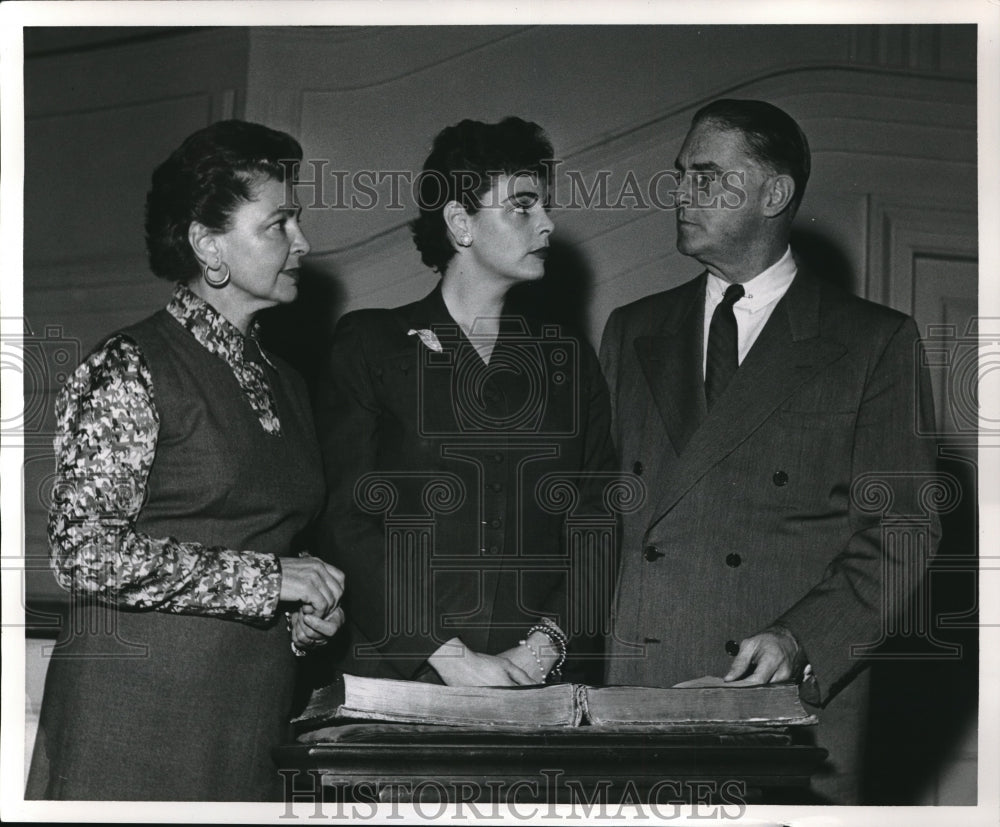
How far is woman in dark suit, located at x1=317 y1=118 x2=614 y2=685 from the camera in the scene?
2469 millimetres

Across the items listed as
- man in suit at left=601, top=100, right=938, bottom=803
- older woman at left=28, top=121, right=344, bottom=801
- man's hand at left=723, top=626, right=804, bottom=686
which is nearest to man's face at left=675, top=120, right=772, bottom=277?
man in suit at left=601, top=100, right=938, bottom=803

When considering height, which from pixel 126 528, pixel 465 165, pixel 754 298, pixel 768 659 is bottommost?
pixel 768 659

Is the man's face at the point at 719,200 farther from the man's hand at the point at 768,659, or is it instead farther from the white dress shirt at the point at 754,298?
the man's hand at the point at 768,659

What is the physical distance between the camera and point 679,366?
2.53m

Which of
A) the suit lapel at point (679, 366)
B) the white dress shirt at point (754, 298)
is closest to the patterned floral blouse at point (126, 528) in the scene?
the suit lapel at point (679, 366)

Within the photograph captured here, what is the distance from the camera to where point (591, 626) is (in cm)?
248

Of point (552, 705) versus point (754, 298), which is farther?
point (754, 298)

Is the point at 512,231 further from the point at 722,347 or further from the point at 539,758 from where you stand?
the point at 539,758

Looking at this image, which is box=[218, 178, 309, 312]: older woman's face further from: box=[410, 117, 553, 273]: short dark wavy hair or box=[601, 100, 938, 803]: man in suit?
box=[601, 100, 938, 803]: man in suit

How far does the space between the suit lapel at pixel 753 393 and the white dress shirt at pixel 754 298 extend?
3 centimetres

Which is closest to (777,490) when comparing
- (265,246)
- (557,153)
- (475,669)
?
(475,669)

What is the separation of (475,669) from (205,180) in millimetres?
1019

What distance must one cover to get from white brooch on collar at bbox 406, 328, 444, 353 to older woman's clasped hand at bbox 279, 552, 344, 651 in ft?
1.45

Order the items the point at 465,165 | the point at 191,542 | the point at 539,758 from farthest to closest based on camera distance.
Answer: the point at 465,165 → the point at 191,542 → the point at 539,758
